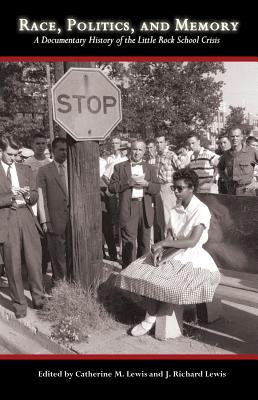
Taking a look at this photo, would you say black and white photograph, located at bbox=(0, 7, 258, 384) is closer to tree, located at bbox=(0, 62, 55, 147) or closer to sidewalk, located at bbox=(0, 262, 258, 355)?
sidewalk, located at bbox=(0, 262, 258, 355)

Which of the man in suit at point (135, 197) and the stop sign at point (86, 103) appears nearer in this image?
the stop sign at point (86, 103)

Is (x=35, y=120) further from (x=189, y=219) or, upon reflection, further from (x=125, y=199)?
(x=189, y=219)

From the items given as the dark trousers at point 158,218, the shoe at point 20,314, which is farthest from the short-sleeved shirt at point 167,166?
the shoe at point 20,314

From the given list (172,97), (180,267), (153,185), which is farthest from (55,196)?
(172,97)

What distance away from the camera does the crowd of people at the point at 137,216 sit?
4016mm

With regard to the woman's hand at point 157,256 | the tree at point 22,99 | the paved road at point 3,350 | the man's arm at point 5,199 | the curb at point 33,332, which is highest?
the tree at point 22,99

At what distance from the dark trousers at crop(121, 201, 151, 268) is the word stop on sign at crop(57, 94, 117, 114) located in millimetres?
1818

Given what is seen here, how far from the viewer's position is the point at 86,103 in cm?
443

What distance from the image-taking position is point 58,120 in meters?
4.29

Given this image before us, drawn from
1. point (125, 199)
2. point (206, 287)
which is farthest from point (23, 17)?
point (206, 287)

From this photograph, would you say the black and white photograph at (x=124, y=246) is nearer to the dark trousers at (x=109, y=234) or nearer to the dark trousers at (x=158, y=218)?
the dark trousers at (x=158, y=218)

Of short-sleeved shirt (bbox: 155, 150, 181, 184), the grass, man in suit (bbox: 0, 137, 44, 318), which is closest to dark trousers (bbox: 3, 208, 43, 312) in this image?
man in suit (bbox: 0, 137, 44, 318)

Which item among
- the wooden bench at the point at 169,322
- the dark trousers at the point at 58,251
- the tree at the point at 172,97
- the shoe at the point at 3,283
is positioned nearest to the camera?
the wooden bench at the point at 169,322
